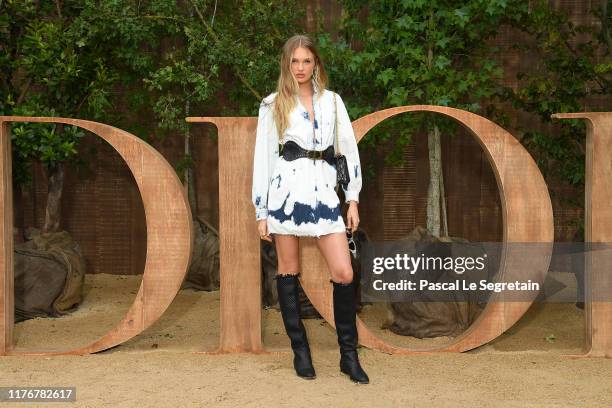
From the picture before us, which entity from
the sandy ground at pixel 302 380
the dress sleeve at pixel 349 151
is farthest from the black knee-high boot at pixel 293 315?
the dress sleeve at pixel 349 151

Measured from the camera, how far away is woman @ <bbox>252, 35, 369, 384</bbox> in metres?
3.57

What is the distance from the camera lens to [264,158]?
3.66m

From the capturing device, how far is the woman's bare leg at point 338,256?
3598 millimetres

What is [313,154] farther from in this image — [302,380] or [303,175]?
[302,380]

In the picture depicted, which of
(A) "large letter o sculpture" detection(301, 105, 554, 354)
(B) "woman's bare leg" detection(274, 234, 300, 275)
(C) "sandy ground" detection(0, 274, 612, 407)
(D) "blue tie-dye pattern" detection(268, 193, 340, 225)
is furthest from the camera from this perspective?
(A) "large letter o sculpture" detection(301, 105, 554, 354)

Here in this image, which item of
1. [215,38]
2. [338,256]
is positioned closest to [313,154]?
[338,256]

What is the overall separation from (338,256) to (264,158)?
0.58 meters

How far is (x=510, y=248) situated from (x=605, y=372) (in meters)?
0.75

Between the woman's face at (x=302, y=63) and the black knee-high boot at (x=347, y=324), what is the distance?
99cm

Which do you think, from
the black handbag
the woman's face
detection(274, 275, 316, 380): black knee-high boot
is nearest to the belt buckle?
the black handbag

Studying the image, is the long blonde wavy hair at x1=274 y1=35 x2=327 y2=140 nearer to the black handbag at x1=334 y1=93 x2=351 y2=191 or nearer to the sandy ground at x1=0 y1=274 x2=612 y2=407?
the black handbag at x1=334 y1=93 x2=351 y2=191

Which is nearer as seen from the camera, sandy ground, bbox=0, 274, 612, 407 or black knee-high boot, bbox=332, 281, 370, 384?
sandy ground, bbox=0, 274, 612, 407

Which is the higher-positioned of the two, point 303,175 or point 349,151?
point 349,151

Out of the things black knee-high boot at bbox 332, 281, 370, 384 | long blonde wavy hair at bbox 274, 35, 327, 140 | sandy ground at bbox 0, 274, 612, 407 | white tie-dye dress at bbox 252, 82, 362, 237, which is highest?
long blonde wavy hair at bbox 274, 35, 327, 140
